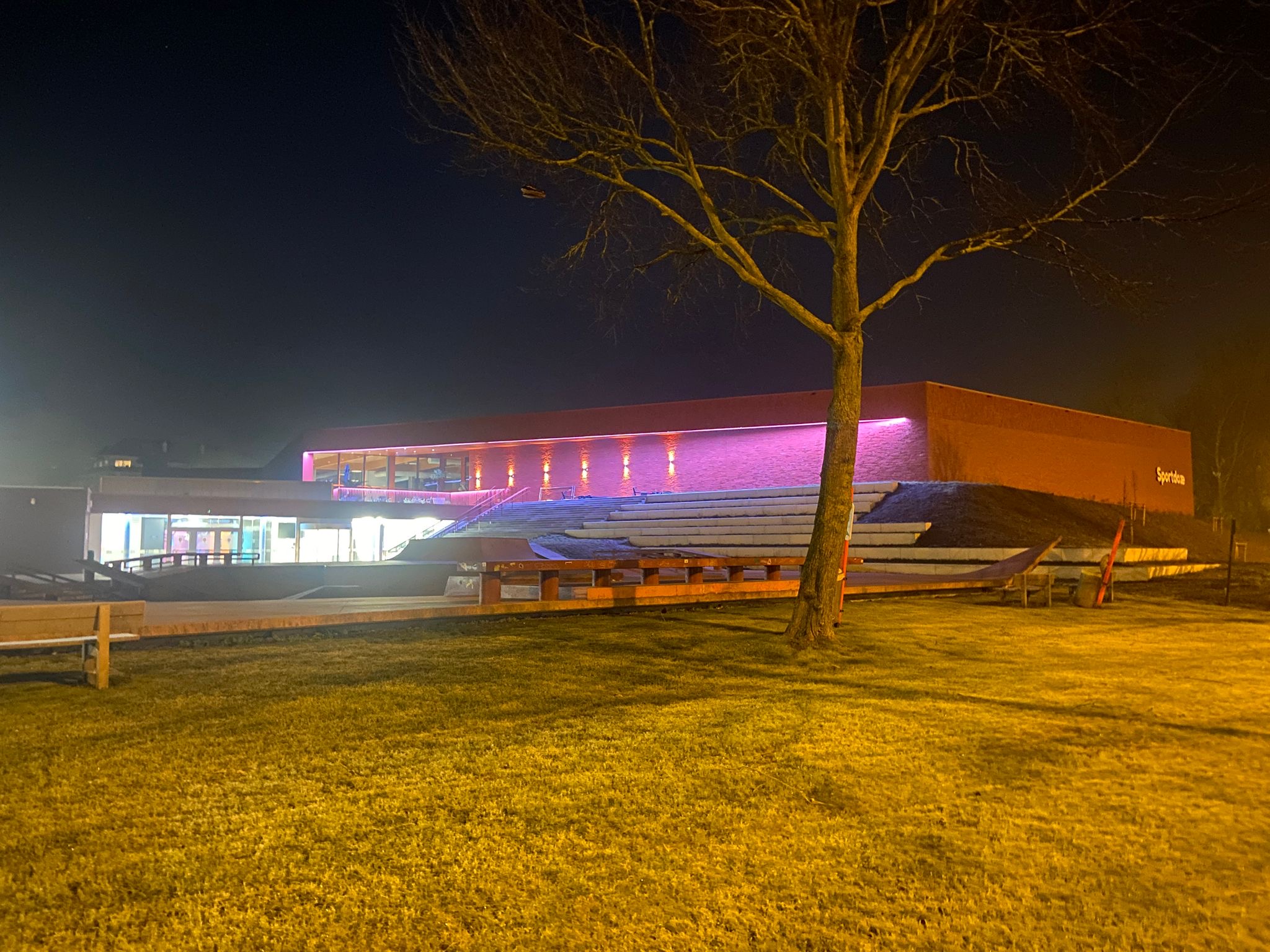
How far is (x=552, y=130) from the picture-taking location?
9.46 meters

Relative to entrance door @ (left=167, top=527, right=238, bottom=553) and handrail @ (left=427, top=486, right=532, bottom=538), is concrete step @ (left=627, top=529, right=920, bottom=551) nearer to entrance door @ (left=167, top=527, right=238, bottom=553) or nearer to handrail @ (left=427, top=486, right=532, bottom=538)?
handrail @ (left=427, top=486, right=532, bottom=538)

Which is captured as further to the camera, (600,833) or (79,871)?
(600,833)

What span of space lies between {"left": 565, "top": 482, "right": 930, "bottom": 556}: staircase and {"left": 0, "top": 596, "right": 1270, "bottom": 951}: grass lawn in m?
16.6

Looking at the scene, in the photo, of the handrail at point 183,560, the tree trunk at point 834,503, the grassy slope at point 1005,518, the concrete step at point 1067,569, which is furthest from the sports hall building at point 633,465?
the tree trunk at point 834,503

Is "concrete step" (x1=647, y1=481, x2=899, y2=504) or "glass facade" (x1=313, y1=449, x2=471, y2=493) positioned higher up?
"glass facade" (x1=313, y1=449, x2=471, y2=493)

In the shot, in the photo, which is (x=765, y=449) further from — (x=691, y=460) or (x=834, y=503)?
(x=834, y=503)

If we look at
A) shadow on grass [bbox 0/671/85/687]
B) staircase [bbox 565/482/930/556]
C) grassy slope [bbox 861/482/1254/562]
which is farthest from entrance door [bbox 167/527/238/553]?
shadow on grass [bbox 0/671/85/687]

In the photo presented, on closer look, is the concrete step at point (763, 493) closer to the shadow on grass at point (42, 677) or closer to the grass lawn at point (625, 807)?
the grass lawn at point (625, 807)

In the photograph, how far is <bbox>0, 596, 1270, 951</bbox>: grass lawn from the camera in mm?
2871

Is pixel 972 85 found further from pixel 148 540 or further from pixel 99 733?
pixel 148 540

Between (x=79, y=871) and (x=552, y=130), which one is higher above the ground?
(x=552, y=130)

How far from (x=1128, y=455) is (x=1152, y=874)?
121 feet

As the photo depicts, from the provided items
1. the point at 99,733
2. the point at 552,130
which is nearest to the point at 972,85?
the point at 552,130

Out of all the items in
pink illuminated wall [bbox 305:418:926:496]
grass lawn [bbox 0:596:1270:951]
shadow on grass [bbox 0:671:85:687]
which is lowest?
grass lawn [bbox 0:596:1270:951]
